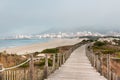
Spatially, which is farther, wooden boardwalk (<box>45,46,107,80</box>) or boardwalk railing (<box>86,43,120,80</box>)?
wooden boardwalk (<box>45,46,107,80</box>)

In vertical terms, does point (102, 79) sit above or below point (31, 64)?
below

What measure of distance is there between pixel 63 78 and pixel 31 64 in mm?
4330

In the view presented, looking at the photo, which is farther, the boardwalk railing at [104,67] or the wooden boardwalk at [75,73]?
the wooden boardwalk at [75,73]

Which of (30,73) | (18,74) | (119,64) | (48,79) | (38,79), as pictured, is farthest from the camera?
(119,64)

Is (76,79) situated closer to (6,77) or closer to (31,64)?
(31,64)

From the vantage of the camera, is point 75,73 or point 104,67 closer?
point 75,73

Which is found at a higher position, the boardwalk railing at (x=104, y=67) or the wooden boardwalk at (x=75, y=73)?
the boardwalk railing at (x=104, y=67)

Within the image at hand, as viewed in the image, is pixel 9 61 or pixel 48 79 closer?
pixel 48 79

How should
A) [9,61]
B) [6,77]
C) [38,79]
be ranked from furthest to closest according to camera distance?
1. [9,61]
2. [38,79]
3. [6,77]

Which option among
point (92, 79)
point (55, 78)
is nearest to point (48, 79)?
point (55, 78)

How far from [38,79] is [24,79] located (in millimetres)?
2648

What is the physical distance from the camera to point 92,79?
17.6 metres

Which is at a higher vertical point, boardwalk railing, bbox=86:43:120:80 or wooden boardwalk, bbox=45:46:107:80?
boardwalk railing, bbox=86:43:120:80

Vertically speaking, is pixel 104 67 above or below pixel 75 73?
below
